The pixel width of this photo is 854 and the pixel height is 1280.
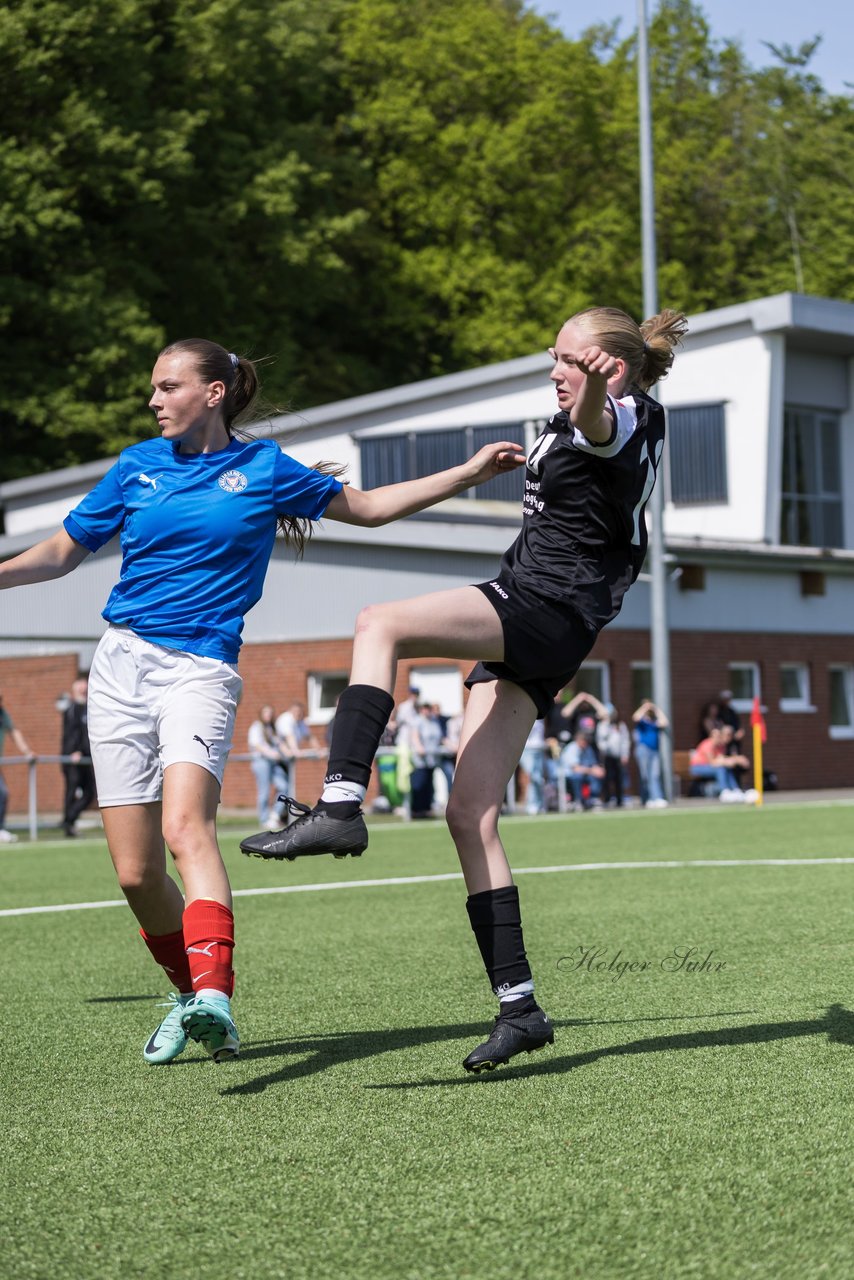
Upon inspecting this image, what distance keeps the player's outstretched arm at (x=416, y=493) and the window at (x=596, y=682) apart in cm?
2516

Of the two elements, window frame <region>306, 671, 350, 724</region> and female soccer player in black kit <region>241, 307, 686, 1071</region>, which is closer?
female soccer player in black kit <region>241, 307, 686, 1071</region>

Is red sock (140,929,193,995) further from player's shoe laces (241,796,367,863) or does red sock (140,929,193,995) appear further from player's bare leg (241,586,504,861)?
player's shoe laces (241,796,367,863)

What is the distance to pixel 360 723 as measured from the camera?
4.64 m

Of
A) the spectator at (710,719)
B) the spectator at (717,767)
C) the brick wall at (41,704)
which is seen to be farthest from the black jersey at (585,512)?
the brick wall at (41,704)

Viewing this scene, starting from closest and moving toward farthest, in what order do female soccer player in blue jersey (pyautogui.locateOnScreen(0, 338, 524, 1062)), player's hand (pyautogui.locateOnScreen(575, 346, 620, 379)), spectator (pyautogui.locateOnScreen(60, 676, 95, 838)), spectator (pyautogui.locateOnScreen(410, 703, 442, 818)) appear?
1. player's hand (pyautogui.locateOnScreen(575, 346, 620, 379))
2. female soccer player in blue jersey (pyautogui.locateOnScreen(0, 338, 524, 1062))
3. spectator (pyautogui.locateOnScreen(60, 676, 95, 838))
4. spectator (pyautogui.locateOnScreen(410, 703, 442, 818))

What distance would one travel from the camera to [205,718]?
4934 mm

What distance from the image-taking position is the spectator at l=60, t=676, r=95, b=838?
70.7 feet

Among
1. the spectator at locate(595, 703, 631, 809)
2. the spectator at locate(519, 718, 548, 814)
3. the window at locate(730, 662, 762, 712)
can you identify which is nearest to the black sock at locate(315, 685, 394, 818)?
the spectator at locate(519, 718, 548, 814)

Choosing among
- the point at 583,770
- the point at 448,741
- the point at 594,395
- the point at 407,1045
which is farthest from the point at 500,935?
the point at 583,770

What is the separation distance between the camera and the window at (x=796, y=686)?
33375 mm

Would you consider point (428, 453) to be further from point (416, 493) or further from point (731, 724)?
point (416, 493)

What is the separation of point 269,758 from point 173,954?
57.3ft

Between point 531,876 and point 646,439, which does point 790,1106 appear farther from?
point 531,876

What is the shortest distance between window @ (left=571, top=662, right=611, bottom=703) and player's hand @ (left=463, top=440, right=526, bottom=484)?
2513 centimetres
